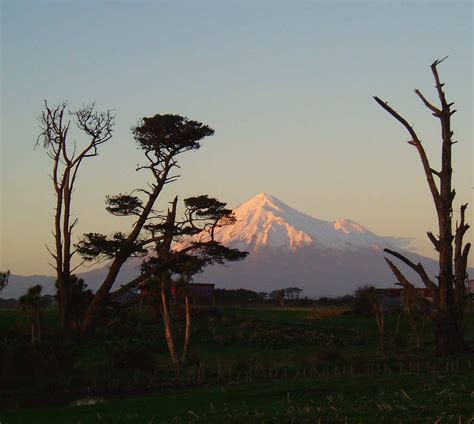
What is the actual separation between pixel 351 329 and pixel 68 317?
17.4 meters

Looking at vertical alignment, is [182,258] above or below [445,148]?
below

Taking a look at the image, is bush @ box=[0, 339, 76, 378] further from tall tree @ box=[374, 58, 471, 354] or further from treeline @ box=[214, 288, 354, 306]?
treeline @ box=[214, 288, 354, 306]

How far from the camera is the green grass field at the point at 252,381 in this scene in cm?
1702

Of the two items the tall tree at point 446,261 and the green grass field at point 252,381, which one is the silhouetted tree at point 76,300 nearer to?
the green grass field at point 252,381

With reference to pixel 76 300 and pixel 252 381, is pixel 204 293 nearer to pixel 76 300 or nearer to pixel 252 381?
pixel 76 300

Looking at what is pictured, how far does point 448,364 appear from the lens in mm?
28500

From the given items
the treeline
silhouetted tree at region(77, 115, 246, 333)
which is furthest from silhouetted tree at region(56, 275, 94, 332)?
A: the treeline

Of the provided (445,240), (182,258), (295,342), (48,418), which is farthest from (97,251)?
(48,418)

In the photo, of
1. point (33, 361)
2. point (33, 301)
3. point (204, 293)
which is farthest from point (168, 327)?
point (204, 293)

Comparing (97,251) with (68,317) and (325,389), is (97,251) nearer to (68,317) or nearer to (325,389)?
(68,317)

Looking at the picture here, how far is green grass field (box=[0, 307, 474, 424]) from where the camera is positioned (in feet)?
55.8

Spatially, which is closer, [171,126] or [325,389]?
[325,389]

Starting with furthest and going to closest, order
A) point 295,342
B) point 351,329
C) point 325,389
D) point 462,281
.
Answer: point 351,329
point 295,342
point 462,281
point 325,389

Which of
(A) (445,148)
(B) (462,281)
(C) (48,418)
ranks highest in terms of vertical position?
(A) (445,148)
